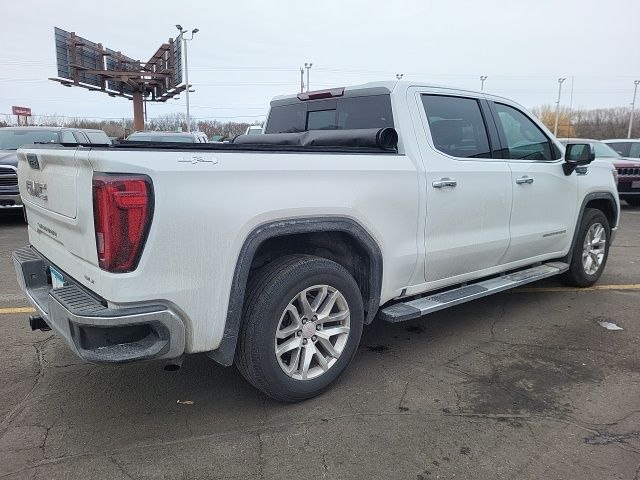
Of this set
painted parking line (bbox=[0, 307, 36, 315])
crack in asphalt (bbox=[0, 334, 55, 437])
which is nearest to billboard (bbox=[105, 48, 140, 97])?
painted parking line (bbox=[0, 307, 36, 315])

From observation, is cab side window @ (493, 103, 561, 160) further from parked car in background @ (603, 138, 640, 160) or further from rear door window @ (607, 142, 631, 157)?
rear door window @ (607, 142, 631, 157)

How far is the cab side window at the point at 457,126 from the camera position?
393 cm

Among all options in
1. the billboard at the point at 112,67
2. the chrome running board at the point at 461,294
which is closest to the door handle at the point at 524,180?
the chrome running board at the point at 461,294

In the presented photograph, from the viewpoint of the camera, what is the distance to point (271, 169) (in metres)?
2.85

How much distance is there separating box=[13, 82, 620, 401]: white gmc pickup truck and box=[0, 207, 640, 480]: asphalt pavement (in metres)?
0.35

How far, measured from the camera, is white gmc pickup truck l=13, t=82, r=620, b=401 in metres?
2.48

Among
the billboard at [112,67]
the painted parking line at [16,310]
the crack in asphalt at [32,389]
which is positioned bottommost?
the painted parking line at [16,310]

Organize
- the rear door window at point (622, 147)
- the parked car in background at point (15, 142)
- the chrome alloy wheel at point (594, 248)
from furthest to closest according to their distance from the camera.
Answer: the rear door window at point (622, 147) → the parked car in background at point (15, 142) → the chrome alloy wheel at point (594, 248)

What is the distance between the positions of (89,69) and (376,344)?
123 feet

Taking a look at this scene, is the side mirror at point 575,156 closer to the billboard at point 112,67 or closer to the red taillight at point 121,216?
the red taillight at point 121,216

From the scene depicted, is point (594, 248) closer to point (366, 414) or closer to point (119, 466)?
point (366, 414)

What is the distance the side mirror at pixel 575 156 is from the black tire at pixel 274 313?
2943 millimetres

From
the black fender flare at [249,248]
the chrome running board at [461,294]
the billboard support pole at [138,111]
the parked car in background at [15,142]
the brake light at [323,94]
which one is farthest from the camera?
the billboard support pole at [138,111]

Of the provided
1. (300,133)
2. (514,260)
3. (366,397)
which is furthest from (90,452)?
(514,260)
